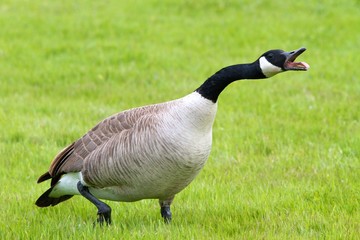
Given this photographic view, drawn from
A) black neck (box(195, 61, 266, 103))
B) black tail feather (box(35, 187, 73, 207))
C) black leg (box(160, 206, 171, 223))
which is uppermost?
black neck (box(195, 61, 266, 103))

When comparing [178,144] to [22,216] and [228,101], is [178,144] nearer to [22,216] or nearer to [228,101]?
[22,216]

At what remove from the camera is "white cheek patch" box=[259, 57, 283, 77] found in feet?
17.8

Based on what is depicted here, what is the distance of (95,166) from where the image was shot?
19.6 ft

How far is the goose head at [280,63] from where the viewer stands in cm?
532

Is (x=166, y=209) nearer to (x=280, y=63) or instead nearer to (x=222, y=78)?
(x=222, y=78)

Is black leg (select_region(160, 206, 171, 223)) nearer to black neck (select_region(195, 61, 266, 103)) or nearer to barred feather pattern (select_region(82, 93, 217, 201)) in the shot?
barred feather pattern (select_region(82, 93, 217, 201))

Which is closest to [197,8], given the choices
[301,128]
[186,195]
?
[301,128]

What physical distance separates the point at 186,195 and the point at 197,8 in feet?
37.3

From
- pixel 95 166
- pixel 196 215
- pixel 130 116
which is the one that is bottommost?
pixel 196 215

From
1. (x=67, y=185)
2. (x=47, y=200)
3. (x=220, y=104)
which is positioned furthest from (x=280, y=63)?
(x=220, y=104)

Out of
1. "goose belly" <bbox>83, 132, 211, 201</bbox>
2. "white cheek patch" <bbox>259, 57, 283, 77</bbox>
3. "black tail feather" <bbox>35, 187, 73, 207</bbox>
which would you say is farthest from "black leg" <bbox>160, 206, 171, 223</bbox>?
"white cheek patch" <bbox>259, 57, 283, 77</bbox>

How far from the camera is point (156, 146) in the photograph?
18.5 feet

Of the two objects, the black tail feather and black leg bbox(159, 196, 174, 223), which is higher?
the black tail feather

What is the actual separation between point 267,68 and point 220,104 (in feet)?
19.3
